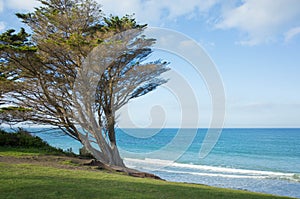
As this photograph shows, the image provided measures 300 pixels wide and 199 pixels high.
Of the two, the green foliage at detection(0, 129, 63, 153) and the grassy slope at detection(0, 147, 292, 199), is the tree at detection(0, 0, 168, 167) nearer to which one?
the green foliage at detection(0, 129, 63, 153)

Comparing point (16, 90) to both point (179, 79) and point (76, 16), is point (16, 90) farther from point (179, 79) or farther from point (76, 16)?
point (179, 79)

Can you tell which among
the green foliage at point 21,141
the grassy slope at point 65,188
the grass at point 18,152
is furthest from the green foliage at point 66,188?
the green foliage at point 21,141

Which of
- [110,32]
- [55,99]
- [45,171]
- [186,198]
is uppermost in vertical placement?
[110,32]

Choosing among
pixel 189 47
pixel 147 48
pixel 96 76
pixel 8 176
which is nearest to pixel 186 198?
pixel 8 176

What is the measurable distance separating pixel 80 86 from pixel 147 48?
334cm

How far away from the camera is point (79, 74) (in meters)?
11.8

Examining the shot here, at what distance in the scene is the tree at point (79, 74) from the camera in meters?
11.6

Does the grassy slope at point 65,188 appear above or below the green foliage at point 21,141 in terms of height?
below

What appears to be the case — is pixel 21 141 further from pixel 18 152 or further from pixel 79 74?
pixel 79 74

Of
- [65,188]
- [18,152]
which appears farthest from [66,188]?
[18,152]

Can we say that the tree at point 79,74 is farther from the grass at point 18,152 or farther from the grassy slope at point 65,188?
the grassy slope at point 65,188

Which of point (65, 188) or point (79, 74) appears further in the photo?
point (79, 74)

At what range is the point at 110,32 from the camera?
11.5 meters

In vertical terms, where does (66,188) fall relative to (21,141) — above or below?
below
